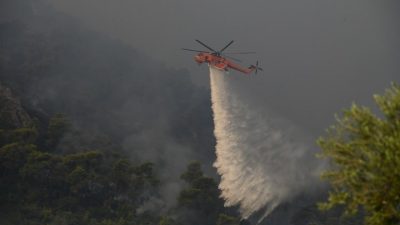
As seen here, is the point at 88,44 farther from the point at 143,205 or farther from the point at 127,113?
the point at 143,205

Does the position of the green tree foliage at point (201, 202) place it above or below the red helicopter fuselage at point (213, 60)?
below

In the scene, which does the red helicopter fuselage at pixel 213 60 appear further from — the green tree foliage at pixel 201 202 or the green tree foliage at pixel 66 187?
the green tree foliage at pixel 66 187

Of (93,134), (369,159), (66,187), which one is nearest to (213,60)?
(66,187)

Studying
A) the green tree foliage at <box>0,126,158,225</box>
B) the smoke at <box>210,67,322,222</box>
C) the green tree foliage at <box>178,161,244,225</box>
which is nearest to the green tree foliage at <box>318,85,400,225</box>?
the smoke at <box>210,67,322,222</box>

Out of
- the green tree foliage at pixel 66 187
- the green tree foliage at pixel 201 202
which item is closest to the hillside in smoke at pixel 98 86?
the green tree foliage at pixel 66 187

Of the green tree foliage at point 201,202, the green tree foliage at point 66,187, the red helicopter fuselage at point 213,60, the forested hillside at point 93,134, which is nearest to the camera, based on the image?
the green tree foliage at point 66,187

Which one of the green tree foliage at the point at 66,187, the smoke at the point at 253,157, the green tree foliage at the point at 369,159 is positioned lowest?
the green tree foliage at the point at 369,159

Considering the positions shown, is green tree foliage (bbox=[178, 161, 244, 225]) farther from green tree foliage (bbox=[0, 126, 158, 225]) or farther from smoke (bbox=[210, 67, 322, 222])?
green tree foliage (bbox=[0, 126, 158, 225])
